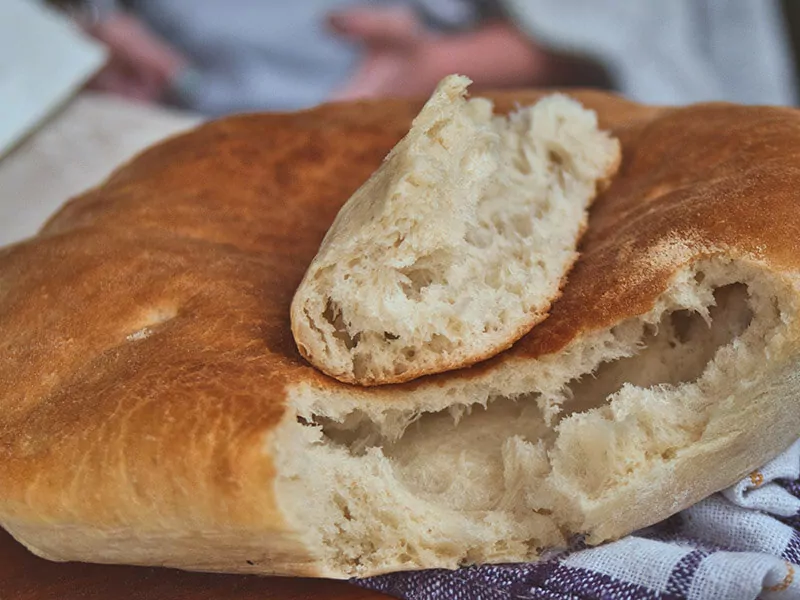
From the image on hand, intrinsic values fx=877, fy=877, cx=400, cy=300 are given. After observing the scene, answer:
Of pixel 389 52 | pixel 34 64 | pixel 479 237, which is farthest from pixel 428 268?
pixel 389 52

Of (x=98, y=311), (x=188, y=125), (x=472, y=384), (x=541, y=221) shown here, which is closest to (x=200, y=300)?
(x=98, y=311)

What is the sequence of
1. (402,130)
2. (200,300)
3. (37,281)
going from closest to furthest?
(200,300) < (37,281) < (402,130)

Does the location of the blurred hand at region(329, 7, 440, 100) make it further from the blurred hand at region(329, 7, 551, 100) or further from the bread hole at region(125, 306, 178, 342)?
the bread hole at region(125, 306, 178, 342)

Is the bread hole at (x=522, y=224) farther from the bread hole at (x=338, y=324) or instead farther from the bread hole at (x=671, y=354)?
the bread hole at (x=338, y=324)

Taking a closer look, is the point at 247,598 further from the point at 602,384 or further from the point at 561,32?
the point at 561,32

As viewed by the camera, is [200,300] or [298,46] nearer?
[200,300]

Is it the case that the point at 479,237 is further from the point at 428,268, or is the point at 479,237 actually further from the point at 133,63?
the point at 133,63

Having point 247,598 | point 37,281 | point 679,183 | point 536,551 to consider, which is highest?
point 679,183

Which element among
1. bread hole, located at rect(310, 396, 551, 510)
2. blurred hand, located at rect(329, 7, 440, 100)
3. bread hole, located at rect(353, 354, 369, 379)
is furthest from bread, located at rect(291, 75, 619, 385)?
blurred hand, located at rect(329, 7, 440, 100)

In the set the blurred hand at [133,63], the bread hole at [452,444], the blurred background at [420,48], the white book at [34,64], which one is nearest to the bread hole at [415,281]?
the bread hole at [452,444]
